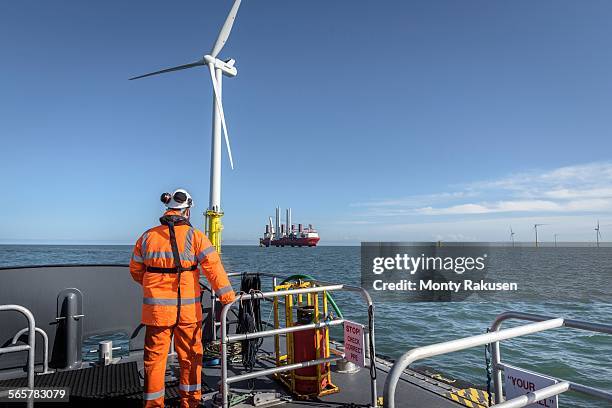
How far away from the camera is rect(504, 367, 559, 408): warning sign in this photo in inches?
90.6

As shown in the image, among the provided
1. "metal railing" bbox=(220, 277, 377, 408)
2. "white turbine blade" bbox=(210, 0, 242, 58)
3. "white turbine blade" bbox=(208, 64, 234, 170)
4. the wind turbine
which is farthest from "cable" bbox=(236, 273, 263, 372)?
"white turbine blade" bbox=(210, 0, 242, 58)

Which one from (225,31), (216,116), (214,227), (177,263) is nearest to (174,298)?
(177,263)

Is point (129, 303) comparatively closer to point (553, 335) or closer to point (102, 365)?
point (102, 365)

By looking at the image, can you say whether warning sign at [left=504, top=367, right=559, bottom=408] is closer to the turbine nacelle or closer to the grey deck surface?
the grey deck surface

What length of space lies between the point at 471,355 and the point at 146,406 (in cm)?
879

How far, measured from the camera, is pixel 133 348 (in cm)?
572

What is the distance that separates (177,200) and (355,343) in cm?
241

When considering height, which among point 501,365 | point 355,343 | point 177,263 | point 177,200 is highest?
point 177,200

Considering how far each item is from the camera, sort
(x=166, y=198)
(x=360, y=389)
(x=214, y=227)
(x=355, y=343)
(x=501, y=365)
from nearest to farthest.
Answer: (x=501, y=365) < (x=166, y=198) < (x=355, y=343) < (x=360, y=389) < (x=214, y=227)

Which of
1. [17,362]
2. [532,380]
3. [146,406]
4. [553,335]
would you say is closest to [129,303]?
[17,362]

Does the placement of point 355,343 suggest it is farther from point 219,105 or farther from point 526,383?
point 219,105

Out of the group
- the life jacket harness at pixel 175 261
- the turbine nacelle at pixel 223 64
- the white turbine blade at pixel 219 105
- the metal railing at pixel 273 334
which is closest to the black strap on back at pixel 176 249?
the life jacket harness at pixel 175 261

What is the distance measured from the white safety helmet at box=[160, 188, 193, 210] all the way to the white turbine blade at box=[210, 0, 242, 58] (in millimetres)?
11591

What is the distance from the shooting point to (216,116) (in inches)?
409
